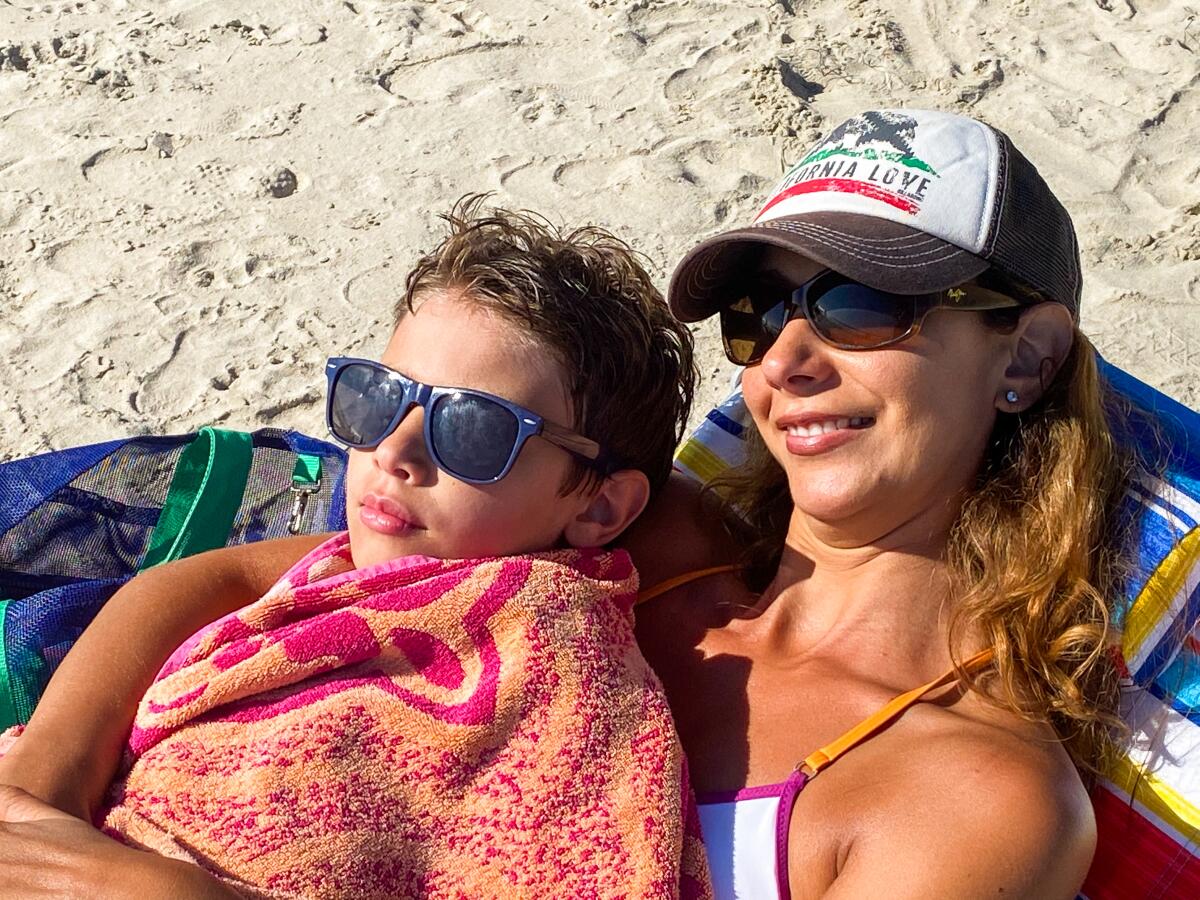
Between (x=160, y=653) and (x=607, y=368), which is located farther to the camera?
(x=607, y=368)

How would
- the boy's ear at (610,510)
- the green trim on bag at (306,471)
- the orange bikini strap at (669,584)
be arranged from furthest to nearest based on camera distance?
the green trim on bag at (306,471), the orange bikini strap at (669,584), the boy's ear at (610,510)

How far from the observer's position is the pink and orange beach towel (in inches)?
75.5

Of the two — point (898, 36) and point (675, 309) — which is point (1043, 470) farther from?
point (898, 36)

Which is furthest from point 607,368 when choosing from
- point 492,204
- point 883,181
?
point 492,204

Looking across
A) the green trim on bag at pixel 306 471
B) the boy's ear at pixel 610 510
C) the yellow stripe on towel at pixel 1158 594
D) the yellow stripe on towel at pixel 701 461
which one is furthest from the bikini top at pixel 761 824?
the green trim on bag at pixel 306 471

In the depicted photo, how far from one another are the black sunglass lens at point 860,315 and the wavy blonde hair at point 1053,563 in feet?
1.12

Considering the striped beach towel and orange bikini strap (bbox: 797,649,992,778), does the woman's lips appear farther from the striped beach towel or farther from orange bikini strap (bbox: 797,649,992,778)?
the striped beach towel

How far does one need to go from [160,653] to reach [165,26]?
436 centimetres

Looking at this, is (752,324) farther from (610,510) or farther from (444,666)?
(444,666)

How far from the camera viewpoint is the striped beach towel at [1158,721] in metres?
2.23

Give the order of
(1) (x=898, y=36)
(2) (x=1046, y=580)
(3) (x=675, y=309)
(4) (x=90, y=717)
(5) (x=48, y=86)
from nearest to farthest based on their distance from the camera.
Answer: (4) (x=90, y=717), (2) (x=1046, y=580), (3) (x=675, y=309), (5) (x=48, y=86), (1) (x=898, y=36)

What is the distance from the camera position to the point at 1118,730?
2.27 m

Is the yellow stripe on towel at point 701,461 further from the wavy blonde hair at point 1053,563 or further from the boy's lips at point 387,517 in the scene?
the boy's lips at point 387,517

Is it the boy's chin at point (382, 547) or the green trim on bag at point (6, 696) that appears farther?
the green trim on bag at point (6, 696)
